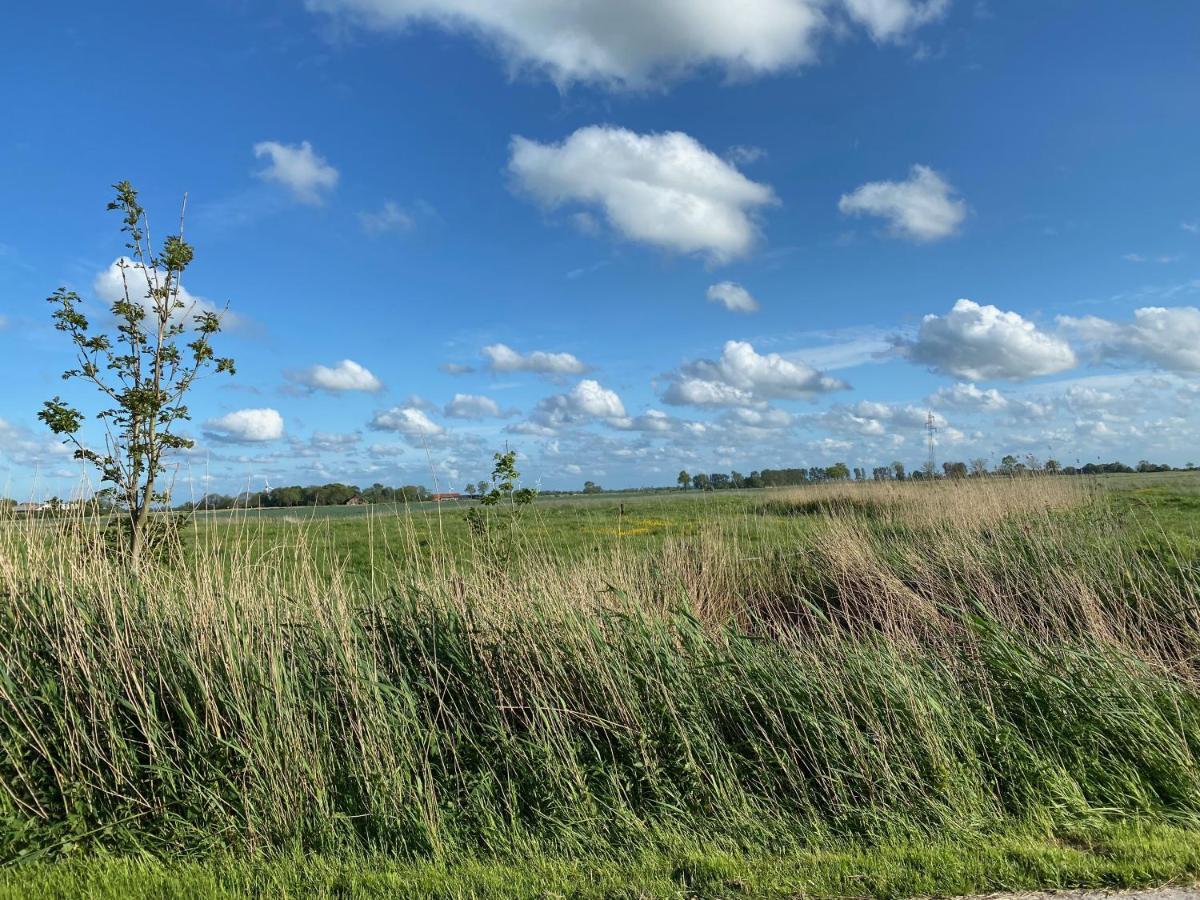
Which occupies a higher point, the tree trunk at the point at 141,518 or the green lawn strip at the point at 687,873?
the tree trunk at the point at 141,518

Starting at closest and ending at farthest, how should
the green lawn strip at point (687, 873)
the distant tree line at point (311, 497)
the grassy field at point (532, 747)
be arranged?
the green lawn strip at point (687, 873) → the grassy field at point (532, 747) → the distant tree line at point (311, 497)

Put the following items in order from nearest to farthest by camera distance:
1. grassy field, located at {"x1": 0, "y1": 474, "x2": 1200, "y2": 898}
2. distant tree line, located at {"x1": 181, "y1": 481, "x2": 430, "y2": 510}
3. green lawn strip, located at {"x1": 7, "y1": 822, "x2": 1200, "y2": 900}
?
green lawn strip, located at {"x1": 7, "y1": 822, "x2": 1200, "y2": 900} → grassy field, located at {"x1": 0, "y1": 474, "x2": 1200, "y2": 898} → distant tree line, located at {"x1": 181, "y1": 481, "x2": 430, "y2": 510}

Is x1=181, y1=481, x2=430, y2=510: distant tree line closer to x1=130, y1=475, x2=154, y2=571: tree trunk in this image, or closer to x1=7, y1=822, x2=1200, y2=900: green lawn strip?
x1=130, y1=475, x2=154, y2=571: tree trunk

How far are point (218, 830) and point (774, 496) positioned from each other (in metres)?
23.7

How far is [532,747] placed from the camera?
524 centimetres

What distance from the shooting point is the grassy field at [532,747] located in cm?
422

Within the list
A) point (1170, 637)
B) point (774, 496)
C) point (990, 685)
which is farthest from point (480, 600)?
point (774, 496)

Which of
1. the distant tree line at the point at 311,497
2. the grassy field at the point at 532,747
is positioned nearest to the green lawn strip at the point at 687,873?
the grassy field at the point at 532,747

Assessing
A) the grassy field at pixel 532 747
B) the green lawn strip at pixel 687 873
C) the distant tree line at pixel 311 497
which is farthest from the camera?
the distant tree line at pixel 311 497

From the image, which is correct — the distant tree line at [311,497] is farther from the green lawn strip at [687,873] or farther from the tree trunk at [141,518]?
the green lawn strip at [687,873]

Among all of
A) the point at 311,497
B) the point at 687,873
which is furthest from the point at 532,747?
the point at 311,497

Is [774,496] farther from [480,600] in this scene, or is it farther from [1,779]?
[1,779]

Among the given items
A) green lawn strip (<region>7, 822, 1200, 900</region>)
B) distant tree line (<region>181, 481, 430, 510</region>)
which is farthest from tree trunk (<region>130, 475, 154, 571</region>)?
green lawn strip (<region>7, 822, 1200, 900</region>)

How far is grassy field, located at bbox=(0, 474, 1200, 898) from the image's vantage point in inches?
166
